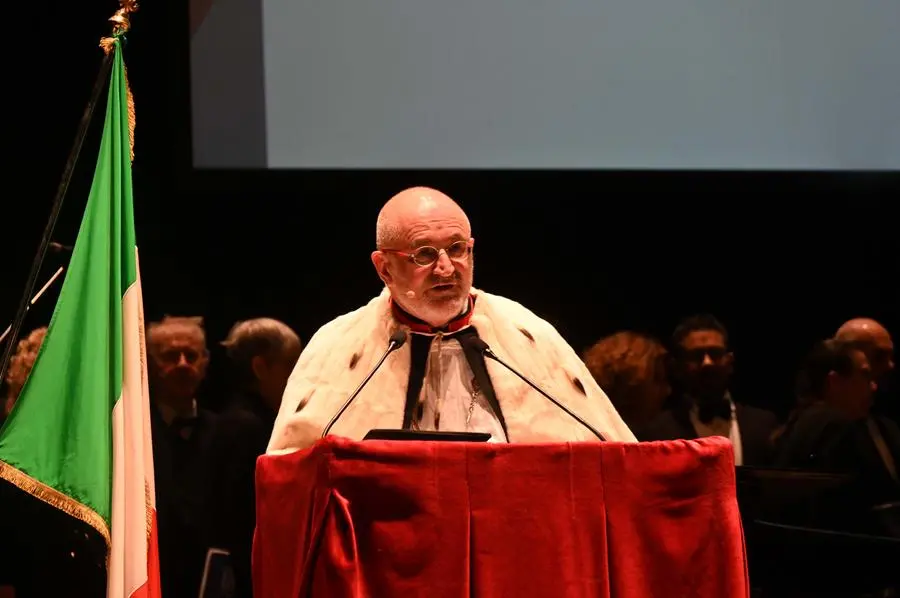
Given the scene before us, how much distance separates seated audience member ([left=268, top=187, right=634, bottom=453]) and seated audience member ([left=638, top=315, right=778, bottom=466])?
1291mm

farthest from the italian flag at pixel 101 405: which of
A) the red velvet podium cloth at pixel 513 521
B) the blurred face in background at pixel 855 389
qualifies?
the blurred face in background at pixel 855 389

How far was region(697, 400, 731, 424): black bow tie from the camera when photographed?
4934 millimetres

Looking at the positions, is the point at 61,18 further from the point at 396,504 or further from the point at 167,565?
the point at 396,504

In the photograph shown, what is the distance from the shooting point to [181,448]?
4660 mm

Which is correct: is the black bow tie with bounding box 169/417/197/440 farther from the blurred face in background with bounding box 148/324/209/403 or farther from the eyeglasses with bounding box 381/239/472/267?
the eyeglasses with bounding box 381/239/472/267

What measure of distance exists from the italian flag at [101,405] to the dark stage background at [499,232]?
0.95m

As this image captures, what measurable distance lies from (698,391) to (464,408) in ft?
5.14

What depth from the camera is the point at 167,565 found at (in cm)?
456

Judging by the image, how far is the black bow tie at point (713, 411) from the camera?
16.2 feet

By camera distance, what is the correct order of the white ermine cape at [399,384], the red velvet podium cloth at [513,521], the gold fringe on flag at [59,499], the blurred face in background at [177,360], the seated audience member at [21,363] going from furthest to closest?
the blurred face in background at [177,360], the seated audience member at [21,363], the white ermine cape at [399,384], the gold fringe on flag at [59,499], the red velvet podium cloth at [513,521]

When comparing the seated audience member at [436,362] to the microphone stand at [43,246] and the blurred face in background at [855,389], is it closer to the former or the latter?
the microphone stand at [43,246]

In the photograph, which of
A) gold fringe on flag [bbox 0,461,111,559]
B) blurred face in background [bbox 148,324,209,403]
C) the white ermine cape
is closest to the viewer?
gold fringe on flag [bbox 0,461,111,559]

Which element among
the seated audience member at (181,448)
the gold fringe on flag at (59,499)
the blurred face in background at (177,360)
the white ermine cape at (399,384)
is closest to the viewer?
the gold fringe on flag at (59,499)

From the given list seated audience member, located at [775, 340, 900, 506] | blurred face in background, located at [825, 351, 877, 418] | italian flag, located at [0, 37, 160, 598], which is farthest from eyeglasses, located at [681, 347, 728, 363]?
italian flag, located at [0, 37, 160, 598]
